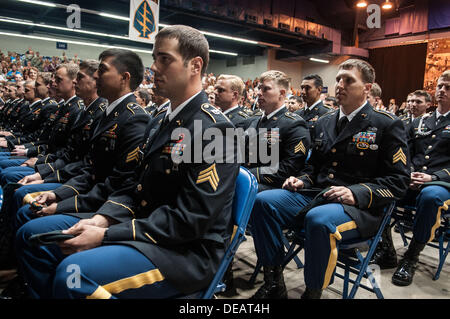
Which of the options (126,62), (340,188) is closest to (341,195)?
→ (340,188)

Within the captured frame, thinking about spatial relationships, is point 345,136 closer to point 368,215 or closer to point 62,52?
point 368,215

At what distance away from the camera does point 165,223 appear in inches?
47.2

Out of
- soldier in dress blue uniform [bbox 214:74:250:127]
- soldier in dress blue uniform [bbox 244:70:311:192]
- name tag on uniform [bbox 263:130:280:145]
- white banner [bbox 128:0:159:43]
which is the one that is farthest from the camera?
white banner [bbox 128:0:159:43]

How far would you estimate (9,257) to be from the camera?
2.29 meters

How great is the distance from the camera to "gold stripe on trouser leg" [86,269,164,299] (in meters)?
1.01

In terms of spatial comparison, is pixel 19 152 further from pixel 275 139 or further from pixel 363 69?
pixel 363 69

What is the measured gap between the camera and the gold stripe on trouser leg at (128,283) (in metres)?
1.01

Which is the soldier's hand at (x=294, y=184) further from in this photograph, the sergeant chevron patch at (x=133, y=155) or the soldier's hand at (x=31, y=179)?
the soldier's hand at (x=31, y=179)

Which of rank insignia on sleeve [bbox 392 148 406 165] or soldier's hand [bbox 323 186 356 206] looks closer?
soldier's hand [bbox 323 186 356 206]

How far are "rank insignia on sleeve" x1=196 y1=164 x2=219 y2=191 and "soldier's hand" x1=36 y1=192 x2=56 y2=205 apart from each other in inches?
48.1

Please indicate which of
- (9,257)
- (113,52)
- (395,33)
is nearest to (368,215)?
(113,52)

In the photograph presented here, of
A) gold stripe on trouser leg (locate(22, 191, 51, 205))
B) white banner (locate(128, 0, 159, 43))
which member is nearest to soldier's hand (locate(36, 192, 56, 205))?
gold stripe on trouser leg (locate(22, 191, 51, 205))

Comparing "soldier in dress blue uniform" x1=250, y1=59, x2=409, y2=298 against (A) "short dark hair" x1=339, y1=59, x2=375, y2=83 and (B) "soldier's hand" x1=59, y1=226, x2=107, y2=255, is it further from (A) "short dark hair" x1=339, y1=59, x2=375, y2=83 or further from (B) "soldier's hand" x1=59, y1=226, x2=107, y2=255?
(B) "soldier's hand" x1=59, y1=226, x2=107, y2=255
